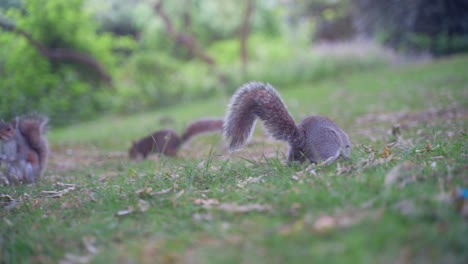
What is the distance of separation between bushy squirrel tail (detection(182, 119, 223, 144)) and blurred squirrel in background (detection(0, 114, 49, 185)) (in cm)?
228

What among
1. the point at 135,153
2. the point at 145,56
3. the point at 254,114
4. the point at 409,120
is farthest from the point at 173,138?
the point at 145,56

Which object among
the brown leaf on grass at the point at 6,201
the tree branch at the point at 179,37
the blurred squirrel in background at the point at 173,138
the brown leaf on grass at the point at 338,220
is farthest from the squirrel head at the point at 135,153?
the tree branch at the point at 179,37

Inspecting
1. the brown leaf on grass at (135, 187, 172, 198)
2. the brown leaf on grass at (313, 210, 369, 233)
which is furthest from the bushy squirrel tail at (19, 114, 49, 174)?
the brown leaf on grass at (313, 210, 369, 233)

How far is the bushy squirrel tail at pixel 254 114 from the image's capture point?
421cm

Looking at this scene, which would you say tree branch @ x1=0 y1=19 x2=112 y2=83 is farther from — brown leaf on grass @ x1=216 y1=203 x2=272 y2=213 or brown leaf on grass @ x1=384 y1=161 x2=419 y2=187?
brown leaf on grass @ x1=384 y1=161 x2=419 y2=187

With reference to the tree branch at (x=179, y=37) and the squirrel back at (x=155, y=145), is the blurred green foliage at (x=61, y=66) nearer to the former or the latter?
the tree branch at (x=179, y=37)

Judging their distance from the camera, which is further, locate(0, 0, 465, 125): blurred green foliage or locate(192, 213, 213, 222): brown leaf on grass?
locate(0, 0, 465, 125): blurred green foliage

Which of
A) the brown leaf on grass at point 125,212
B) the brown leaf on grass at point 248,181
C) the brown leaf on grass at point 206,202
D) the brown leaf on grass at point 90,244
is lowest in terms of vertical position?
the brown leaf on grass at point 90,244

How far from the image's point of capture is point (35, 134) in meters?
5.91

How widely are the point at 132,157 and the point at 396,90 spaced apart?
888 cm

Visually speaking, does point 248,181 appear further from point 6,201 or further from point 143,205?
point 6,201

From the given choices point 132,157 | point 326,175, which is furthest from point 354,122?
point 326,175

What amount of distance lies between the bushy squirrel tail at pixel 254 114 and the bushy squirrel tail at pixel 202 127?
9.63ft

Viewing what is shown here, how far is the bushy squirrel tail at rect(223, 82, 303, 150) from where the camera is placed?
4.21 m
